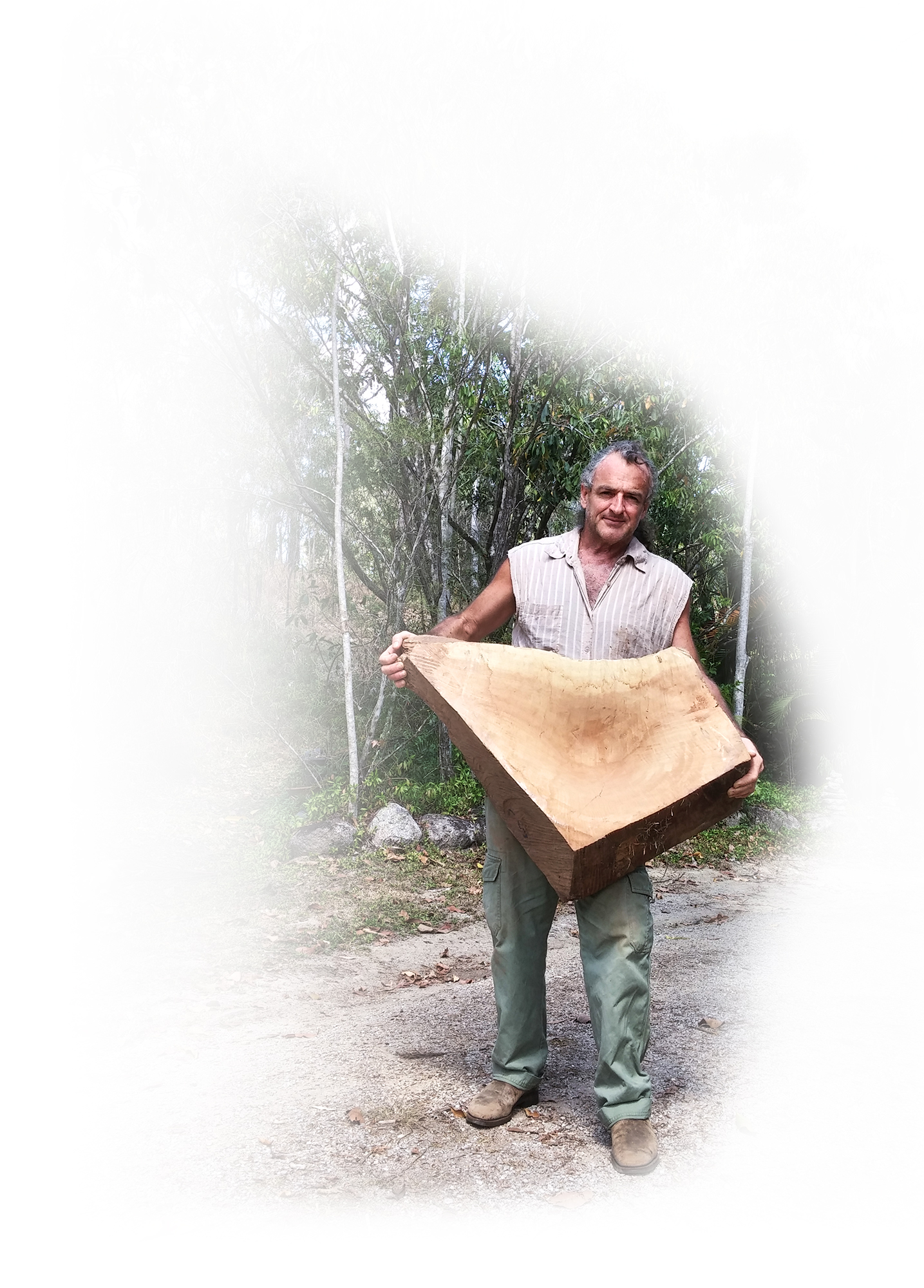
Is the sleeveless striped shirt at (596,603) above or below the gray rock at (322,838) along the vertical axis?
above

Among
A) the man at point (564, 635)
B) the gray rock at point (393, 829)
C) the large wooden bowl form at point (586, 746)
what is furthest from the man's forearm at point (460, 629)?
the gray rock at point (393, 829)

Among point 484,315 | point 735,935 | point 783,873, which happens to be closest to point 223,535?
point 484,315

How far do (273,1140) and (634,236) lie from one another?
8.45 m

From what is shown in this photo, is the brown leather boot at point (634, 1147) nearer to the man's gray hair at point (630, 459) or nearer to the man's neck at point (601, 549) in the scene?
the man's neck at point (601, 549)

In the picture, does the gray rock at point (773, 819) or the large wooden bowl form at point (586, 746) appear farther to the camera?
the gray rock at point (773, 819)

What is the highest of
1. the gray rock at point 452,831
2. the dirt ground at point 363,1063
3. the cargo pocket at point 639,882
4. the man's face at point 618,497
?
the man's face at point 618,497

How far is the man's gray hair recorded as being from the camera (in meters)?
2.58

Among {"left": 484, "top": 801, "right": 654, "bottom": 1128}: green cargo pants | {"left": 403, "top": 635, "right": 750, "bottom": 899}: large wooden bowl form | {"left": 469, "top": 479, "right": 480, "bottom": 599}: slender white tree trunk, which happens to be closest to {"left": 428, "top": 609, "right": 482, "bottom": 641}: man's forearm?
{"left": 403, "top": 635, "right": 750, "bottom": 899}: large wooden bowl form

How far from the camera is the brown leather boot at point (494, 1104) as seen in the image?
2520 mm

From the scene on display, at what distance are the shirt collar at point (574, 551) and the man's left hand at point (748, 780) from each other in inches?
24.5

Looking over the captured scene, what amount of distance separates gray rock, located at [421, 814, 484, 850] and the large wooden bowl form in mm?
4928

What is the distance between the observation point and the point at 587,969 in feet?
8.00

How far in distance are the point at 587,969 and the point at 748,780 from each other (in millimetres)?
686

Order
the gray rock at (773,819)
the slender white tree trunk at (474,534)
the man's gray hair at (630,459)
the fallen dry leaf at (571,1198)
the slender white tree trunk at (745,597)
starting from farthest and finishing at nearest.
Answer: the slender white tree trunk at (745,597), the slender white tree trunk at (474,534), the gray rock at (773,819), the man's gray hair at (630,459), the fallen dry leaf at (571,1198)
